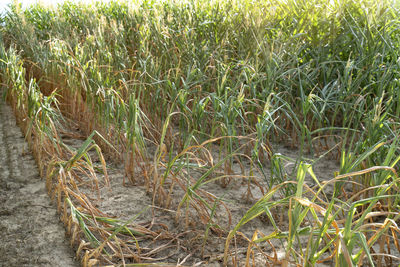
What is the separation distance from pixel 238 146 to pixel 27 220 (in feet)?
3.80

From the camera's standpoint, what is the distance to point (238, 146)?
9.00 feet

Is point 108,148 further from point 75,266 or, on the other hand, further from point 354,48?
point 354,48

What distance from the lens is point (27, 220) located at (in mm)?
2252

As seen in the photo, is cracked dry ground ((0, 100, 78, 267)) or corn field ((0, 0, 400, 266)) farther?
cracked dry ground ((0, 100, 78, 267))

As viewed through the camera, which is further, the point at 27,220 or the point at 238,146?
the point at 238,146

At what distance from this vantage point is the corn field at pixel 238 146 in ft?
5.73

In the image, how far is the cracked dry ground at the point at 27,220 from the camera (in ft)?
6.42

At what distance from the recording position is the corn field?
1.75 meters

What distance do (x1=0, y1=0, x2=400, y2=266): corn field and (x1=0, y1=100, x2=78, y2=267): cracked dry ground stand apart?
2.6 inches

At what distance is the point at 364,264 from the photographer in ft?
6.06

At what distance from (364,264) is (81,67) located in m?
2.09

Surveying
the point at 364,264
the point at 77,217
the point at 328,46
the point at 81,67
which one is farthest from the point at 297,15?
the point at 77,217

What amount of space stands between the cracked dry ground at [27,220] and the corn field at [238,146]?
66mm

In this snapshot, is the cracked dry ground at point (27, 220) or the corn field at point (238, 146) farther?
the cracked dry ground at point (27, 220)
